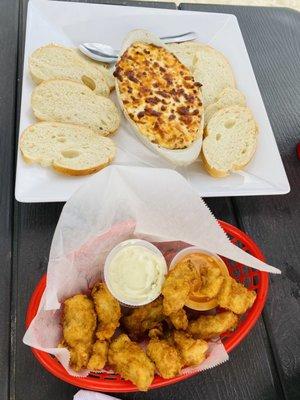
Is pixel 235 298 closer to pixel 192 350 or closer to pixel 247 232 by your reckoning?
pixel 192 350

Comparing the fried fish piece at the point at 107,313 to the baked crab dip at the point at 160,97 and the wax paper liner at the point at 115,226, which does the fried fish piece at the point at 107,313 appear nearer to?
the wax paper liner at the point at 115,226

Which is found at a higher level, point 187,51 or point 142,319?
point 187,51

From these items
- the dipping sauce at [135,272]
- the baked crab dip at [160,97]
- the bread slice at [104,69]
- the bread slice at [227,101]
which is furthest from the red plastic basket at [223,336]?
the bread slice at [104,69]

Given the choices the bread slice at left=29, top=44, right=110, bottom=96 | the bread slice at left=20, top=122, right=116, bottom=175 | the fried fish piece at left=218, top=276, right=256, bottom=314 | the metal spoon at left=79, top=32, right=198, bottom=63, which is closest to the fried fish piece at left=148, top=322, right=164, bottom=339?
the fried fish piece at left=218, top=276, right=256, bottom=314

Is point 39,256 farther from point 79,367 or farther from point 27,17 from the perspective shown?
point 27,17

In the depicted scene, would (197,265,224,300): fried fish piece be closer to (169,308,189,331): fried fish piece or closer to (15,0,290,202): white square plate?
(169,308,189,331): fried fish piece

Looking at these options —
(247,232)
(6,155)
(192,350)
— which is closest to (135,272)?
(192,350)
